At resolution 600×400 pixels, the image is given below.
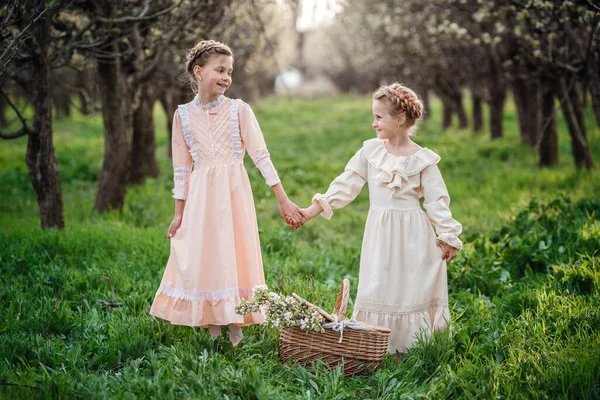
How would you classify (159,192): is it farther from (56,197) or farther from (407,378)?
(407,378)

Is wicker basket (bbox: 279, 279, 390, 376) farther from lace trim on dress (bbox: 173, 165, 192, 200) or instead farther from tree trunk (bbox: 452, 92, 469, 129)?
tree trunk (bbox: 452, 92, 469, 129)

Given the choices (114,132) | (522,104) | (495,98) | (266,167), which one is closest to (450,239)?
(266,167)

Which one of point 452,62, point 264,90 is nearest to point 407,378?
point 452,62

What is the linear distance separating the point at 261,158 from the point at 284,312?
42.6 inches

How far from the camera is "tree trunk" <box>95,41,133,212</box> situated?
24.1ft

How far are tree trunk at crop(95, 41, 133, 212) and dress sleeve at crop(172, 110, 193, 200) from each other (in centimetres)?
342

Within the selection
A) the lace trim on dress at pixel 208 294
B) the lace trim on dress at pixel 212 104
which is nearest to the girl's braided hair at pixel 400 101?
the lace trim on dress at pixel 212 104

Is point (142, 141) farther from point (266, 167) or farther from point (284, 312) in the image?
point (284, 312)

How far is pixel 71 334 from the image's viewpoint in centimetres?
412

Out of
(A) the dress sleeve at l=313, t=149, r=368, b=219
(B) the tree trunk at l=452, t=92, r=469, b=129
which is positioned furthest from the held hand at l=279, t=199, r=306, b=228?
(B) the tree trunk at l=452, t=92, r=469, b=129

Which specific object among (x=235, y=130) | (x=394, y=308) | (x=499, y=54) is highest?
(x=499, y=54)

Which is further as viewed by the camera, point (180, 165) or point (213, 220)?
point (180, 165)

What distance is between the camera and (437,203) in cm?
394

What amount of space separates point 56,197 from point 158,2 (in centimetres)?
309
